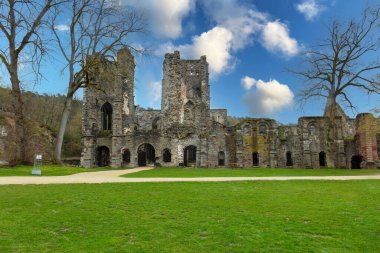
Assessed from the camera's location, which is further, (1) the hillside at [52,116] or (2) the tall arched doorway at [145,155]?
(1) the hillside at [52,116]

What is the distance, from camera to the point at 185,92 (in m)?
41.5

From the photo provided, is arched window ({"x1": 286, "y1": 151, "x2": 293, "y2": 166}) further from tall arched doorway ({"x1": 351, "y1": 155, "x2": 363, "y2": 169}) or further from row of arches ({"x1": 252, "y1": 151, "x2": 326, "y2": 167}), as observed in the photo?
tall arched doorway ({"x1": 351, "y1": 155, "x2": 363, "y2": 169})

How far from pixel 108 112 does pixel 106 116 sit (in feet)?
1.92

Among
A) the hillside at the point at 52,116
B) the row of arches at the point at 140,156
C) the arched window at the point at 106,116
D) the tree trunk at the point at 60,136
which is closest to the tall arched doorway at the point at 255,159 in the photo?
the row of arches at the point at 140,156

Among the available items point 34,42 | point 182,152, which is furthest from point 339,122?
point 34,42

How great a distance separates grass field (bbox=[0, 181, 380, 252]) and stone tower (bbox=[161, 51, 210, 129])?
89.3 feet

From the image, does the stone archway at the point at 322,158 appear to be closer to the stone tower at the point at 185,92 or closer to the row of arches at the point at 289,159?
the row of arches at the point at 289,159

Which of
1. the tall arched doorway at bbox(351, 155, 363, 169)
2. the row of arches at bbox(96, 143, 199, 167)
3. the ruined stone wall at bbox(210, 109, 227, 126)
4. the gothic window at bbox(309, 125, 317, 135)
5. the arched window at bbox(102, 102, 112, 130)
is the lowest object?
the tall arched doorway at bbox(351, 155, 363, 169)

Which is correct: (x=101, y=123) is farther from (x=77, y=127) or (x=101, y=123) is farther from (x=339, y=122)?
(x=339, y=122)

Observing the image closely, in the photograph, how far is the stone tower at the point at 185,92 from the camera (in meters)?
38.8

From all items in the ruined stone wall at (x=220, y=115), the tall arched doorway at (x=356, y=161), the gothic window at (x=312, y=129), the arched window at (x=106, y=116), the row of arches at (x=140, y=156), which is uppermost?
the ruined stone wall at (x=220, y=115)

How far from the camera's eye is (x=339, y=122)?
1420 inches

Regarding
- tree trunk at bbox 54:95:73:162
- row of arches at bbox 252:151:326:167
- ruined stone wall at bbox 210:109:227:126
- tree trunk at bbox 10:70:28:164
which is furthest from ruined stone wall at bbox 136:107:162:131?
tree trunk at bbox 10:70:28:164

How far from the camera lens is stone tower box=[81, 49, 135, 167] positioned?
37.5 m
